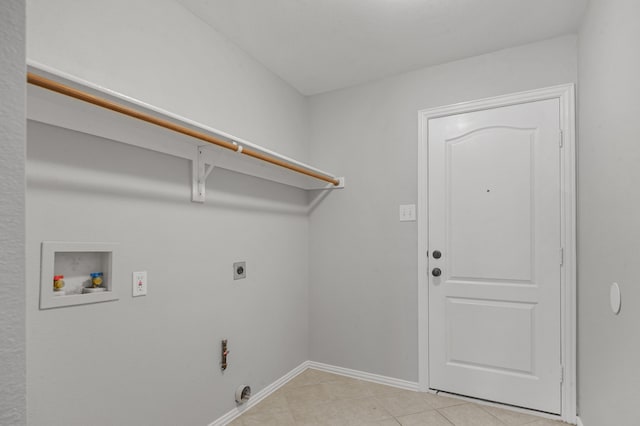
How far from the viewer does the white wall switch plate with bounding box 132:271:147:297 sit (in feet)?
5.24

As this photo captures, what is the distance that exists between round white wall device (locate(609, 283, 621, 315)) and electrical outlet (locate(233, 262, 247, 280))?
6.02 feet

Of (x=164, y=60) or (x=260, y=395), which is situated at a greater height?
(x=164, y=60)

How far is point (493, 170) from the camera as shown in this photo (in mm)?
2301

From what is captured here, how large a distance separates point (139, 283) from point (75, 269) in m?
0.27

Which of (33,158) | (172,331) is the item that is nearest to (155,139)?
(33,158)

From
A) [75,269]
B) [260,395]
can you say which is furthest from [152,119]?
[260,395]

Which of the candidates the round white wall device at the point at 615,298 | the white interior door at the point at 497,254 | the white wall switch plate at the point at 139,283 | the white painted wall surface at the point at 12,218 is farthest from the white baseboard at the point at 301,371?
the white painted wall surface at the point at 12,218

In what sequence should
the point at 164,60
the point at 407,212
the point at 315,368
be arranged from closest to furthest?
the point at 164,60 < the point at 407,212 < the point at 315,368

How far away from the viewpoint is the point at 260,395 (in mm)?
2332

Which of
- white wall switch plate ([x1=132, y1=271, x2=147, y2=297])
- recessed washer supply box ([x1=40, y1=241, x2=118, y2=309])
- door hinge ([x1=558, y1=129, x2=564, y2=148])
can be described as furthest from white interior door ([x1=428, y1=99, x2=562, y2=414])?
recessed washer supply box ([x1=40, y1=241, x2=118, y2=309])

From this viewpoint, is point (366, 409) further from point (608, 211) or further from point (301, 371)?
point (608, 211)

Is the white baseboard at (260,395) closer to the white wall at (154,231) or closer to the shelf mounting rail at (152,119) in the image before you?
the white wall at (154,231)

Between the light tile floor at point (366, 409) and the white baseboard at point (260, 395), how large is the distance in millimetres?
27

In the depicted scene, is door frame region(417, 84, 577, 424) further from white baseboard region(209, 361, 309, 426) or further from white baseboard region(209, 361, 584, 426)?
white baseboard region(209, 361, 309, 426)
